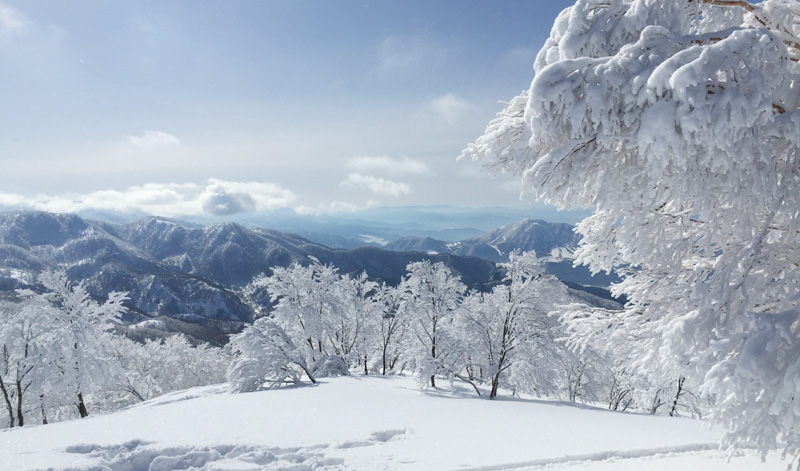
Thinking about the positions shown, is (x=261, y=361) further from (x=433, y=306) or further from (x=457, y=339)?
(x=457, y=339)

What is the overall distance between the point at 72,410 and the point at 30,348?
12.4 metres

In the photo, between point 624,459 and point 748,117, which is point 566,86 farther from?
point 624,459

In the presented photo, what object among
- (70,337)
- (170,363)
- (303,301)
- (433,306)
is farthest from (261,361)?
(170,363)

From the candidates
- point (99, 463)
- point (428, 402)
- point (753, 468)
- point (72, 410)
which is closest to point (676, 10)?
point (753, 468)

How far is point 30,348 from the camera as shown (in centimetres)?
1886

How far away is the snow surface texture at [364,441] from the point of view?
7.88 m

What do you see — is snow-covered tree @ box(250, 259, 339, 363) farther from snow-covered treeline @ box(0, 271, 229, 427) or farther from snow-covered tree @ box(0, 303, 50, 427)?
snow-covered tree @ box(0, 303, 50, 427)

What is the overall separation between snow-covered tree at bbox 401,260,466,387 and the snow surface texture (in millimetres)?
6826

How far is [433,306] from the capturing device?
20609mm

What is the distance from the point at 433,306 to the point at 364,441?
38.5 feet

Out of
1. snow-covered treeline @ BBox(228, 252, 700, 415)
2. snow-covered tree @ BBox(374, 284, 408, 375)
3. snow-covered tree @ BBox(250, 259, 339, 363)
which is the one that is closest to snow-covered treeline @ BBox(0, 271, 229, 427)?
snow-covered treeline @ BBox(228, 252, 700, 415)

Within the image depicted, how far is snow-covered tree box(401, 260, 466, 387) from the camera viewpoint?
19.7 meters

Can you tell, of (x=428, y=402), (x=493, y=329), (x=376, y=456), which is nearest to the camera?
(x=376, y=456)

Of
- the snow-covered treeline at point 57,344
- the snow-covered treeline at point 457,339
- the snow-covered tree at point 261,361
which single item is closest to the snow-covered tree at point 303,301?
the snow-covered treeline at point 457,339
